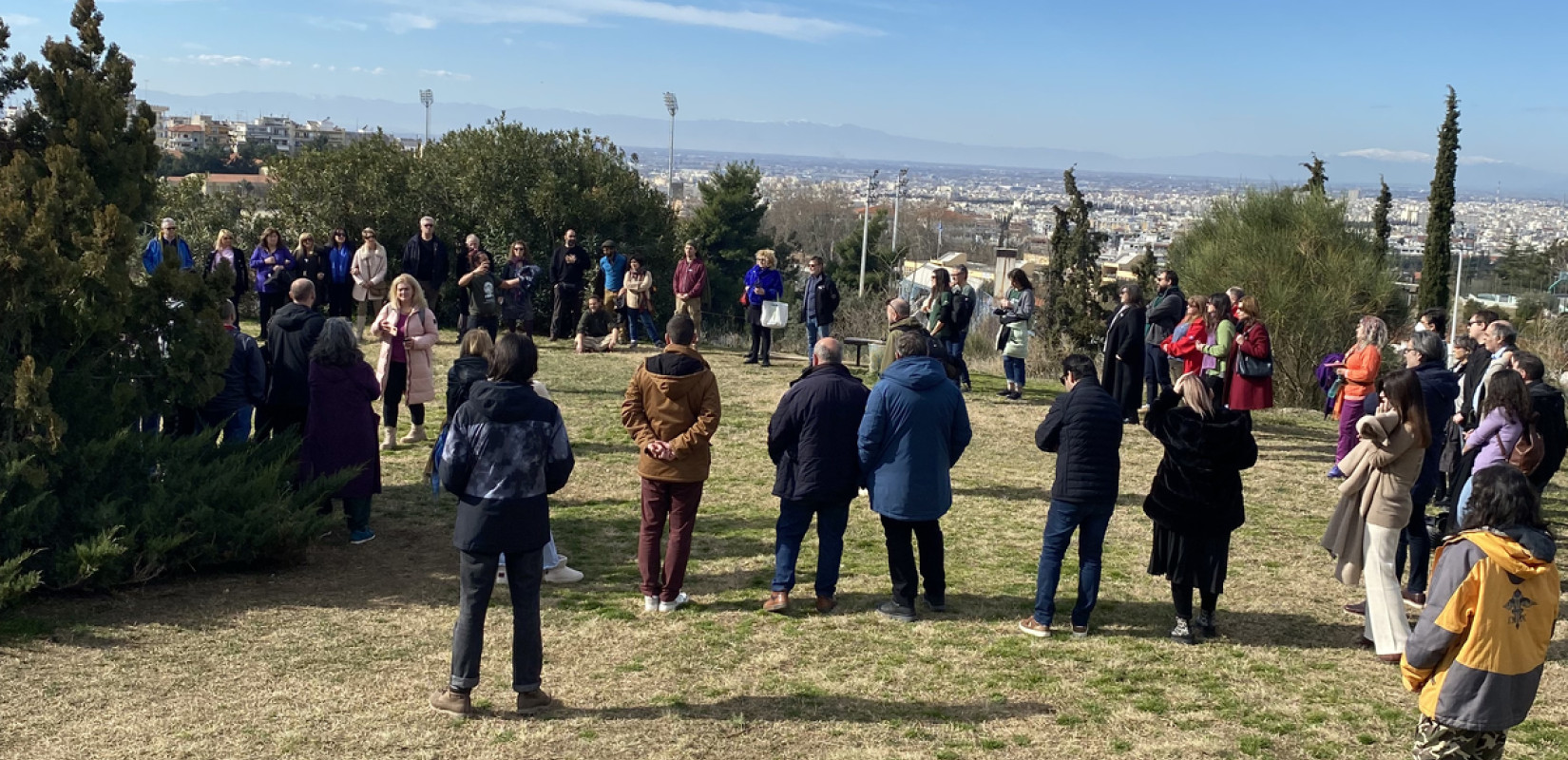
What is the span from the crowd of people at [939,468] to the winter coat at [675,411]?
0.01m

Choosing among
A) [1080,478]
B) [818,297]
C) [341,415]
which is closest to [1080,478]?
[1080,478]

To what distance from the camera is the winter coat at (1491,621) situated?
424 centimetres

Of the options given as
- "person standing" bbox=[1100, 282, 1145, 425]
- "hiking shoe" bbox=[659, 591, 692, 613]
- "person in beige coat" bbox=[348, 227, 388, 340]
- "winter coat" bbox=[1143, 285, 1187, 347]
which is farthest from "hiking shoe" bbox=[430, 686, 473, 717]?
"person in beige coat" bbox=[348, 227, 388, 340]

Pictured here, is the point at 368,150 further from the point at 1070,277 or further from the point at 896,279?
the point at 896,279

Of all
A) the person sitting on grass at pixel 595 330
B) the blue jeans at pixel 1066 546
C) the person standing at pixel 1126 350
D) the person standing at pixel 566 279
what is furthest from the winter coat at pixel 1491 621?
the person standing at pixel 566 279

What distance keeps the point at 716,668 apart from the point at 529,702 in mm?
1055

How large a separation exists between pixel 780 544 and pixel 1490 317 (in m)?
5.37

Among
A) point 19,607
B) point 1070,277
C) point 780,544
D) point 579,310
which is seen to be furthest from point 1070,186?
point 19,607

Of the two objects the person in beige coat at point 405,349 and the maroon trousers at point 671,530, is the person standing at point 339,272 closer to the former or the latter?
the person in beige coat at point 405,349

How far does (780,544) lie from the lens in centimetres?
729

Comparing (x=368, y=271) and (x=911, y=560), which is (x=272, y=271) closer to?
(x=368, y=271)

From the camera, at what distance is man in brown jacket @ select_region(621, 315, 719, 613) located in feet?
22.5

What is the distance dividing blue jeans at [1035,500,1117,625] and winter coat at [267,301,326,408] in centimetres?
509

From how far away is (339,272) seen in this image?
56.9 feet
